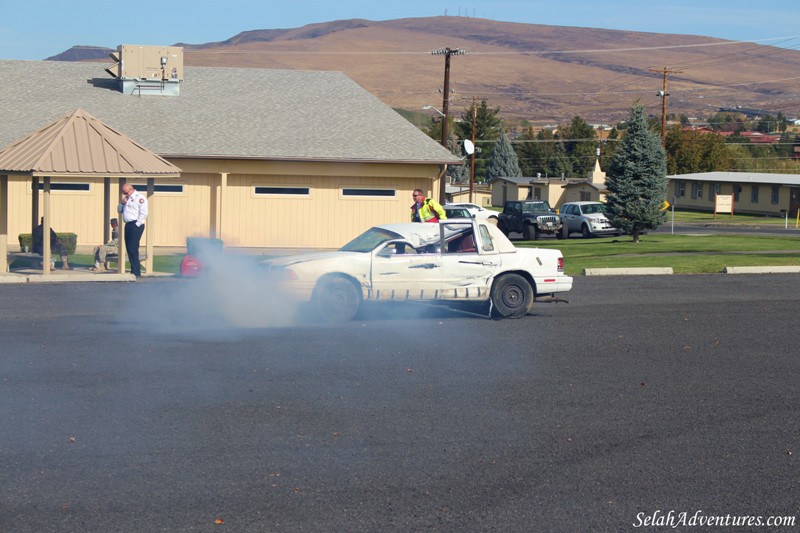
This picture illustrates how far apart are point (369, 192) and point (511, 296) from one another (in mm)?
15835

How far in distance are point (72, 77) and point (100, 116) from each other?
4.34 meters

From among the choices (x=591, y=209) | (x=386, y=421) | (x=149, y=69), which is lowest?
(x=386, y=421)

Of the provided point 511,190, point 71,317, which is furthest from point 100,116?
→ point 511,190

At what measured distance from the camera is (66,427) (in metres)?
8.27

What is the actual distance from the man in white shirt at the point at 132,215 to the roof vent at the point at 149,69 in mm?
13552

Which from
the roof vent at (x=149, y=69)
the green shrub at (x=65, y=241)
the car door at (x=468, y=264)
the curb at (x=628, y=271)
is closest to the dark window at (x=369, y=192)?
the roof vent at (x=149, y=69)

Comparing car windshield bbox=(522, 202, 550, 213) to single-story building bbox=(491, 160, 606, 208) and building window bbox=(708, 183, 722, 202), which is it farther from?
building window bbox=(708, 183, 722, 202)

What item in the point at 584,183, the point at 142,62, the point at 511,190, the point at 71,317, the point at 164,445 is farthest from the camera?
the point at 511,190

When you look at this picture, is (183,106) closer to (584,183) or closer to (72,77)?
(72,77)

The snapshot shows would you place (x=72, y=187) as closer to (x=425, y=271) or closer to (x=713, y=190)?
(x=425, y=271)

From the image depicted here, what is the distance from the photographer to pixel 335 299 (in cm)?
1455

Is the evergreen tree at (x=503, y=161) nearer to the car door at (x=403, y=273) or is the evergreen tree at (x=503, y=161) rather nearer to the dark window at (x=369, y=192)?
the dark window at (x=369, y=192)

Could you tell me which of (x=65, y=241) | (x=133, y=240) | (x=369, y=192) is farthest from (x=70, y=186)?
(x=133, y=240)

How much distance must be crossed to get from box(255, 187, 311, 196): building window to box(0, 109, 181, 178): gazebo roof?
8.80 metres
